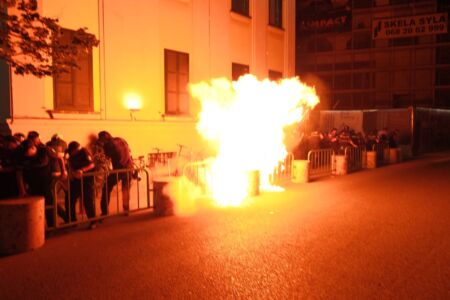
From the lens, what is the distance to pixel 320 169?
1617 cm

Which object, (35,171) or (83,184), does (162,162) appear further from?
(35,171)

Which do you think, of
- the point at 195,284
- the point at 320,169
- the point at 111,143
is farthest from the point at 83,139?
the point at 320,169

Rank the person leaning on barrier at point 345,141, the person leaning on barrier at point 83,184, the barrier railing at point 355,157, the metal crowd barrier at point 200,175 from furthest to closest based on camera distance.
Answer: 1. the person leaning on barrier at point 345,141
2. the barrier railing at point 355,157
3. the metal crowd barrier at point 200,175
4. the person leaning on barrier at point 83,184

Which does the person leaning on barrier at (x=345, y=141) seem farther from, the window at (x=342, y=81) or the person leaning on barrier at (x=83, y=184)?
the window at (x=342, y=81)

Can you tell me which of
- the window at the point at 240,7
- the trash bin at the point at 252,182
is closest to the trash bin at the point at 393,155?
the window at the point at 240,7

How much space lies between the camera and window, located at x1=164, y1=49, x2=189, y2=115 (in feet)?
45.6

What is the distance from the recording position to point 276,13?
767 inches

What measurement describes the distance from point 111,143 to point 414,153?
849 inches

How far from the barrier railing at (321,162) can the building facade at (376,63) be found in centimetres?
2463

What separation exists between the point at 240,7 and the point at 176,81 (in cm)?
501

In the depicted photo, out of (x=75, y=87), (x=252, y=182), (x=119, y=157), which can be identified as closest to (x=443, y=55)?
(x=252, y=182)

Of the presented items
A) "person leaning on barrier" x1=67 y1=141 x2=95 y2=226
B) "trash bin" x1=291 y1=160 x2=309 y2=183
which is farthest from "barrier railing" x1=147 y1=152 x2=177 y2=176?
"person leaning on barrier" x1=67 y1=141 x2=95 y2=226

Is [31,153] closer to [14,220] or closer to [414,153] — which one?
[14,220]

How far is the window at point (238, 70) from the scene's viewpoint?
16.8 metres
